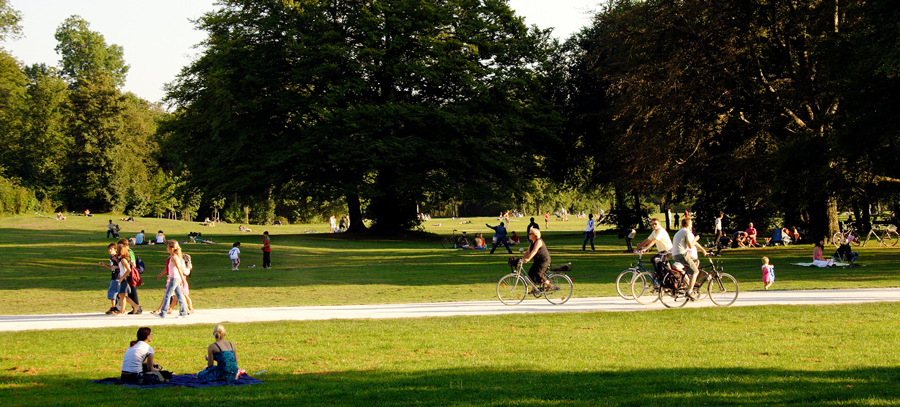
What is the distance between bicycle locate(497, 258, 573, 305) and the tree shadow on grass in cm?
720

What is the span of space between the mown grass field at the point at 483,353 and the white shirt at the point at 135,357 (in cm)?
37

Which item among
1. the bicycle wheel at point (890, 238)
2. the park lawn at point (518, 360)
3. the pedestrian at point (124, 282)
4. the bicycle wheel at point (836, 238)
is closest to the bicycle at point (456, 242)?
the bicycle wheel at point (836, 238)

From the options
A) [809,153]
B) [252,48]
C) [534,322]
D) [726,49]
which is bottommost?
[534,322]

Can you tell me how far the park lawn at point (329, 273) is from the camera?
18.8 meters

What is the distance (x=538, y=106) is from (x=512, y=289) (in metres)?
30.5

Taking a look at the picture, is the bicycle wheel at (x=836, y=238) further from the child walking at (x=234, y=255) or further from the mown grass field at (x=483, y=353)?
the child walking at (x=234, y=255)

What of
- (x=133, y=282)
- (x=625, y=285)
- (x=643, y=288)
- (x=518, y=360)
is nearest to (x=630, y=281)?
(x=625, y=285)

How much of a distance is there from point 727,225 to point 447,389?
133ft

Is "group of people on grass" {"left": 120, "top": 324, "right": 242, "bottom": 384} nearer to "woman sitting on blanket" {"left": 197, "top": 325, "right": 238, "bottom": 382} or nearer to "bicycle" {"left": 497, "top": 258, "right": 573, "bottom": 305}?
"woman sitting on blanket" {"left": 197, "top": 325, "right": 238, "bottom": 382}

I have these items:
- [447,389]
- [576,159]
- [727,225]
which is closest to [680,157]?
[727,225]

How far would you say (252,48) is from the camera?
44438mm

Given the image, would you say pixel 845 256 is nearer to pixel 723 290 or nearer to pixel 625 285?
pixel 723 290

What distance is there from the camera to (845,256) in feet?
83.8

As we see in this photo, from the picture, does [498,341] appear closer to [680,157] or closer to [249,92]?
[680,157]
